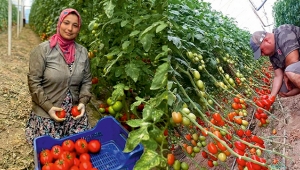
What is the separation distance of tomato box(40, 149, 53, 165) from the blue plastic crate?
0.11ft

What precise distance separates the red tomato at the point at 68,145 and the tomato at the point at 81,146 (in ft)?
0.10

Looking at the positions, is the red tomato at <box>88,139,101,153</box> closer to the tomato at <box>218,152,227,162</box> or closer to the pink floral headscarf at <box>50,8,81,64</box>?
the pink floral headscarf at <box>50,8,81,64</box>

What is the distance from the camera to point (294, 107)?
2.54m

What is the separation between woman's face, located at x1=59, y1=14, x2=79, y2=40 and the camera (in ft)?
5.78

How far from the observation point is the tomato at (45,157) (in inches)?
62.3

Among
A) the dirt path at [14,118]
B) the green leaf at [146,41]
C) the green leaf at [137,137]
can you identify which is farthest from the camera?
the dirt path at [14,118]

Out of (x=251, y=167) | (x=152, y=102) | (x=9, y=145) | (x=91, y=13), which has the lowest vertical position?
(x=9, y=145)

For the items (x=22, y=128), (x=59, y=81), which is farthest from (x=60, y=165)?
(x=22, y=128)

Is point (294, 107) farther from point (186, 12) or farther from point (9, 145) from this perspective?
point (9, 145)

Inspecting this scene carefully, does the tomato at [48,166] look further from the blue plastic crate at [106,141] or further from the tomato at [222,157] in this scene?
the tomato at [222,157]

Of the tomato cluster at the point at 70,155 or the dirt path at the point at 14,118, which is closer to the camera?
the tomato cluster at the point at 70,155

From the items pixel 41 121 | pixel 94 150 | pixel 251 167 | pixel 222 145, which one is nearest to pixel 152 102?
pixel 222 145

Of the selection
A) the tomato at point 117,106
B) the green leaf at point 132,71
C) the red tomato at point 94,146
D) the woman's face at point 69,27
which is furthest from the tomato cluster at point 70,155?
the woman's face at point 69,27

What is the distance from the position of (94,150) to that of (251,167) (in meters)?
1.05
